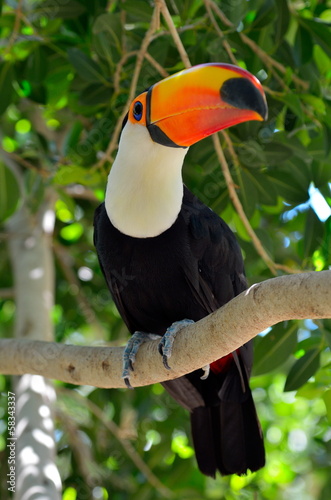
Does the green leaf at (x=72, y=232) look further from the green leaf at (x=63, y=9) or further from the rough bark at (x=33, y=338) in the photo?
the green leaf at (x=63, y=9)

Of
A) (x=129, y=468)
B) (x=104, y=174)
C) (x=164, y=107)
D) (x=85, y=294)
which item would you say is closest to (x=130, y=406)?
(x=129, y=468)

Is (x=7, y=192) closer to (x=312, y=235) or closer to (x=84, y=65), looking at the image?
(x=84, y=65)

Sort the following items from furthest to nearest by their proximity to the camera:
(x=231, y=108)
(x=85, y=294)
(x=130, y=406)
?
(x=85, y=294), (x=130, y=406), (x=231, y=108)

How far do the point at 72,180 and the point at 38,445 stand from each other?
1497 mm

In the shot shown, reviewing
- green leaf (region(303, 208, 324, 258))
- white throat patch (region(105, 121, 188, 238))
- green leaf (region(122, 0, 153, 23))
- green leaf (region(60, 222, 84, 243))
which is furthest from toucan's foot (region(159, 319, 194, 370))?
green leaf (region(60, 222, 84, 243))

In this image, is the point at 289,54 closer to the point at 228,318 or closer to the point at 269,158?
the point at 269,158

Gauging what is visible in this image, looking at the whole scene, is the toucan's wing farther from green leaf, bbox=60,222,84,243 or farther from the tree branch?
green leaf, bbox=60,222,84,243

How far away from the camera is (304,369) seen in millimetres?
3594

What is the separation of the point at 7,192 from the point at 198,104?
1.60m

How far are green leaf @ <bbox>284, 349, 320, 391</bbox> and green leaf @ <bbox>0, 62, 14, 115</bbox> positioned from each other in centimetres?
227

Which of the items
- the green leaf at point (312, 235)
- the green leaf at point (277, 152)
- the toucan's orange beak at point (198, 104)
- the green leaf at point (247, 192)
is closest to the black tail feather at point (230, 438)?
the green leaf at point (312, 235)

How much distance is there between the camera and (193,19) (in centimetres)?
391

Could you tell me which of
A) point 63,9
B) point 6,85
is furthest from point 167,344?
point 63,9

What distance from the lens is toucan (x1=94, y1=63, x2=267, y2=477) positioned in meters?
3.36
